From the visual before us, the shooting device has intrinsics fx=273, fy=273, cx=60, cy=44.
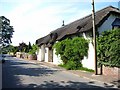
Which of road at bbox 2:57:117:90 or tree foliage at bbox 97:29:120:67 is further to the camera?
tree foliage at bbox 97:29:120:67

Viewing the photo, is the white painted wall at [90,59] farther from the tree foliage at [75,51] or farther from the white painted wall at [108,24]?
the white painted wall at [108,24]

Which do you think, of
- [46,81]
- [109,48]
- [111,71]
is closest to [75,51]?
[109,48]

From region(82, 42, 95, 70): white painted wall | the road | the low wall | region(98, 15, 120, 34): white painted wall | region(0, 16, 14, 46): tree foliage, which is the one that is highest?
region(0, 16, 14, 46): tree foliage

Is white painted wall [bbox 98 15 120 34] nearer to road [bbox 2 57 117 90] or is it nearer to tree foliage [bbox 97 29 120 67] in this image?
tree foliage [bbox 97 29 120 67]

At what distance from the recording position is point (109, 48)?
65.8ft

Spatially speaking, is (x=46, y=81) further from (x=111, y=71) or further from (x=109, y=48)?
(x=109, y=48)

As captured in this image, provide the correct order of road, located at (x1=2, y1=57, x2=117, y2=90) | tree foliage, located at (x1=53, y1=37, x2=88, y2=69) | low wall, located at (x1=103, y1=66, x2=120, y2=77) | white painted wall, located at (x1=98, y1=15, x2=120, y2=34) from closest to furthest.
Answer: road, located at (x1=2, y1=57, x2=117, y2=90)
low wall, located at (x1=103, y1=66, x2=120, y2=77)
white painted wall, located at (x1=98, y1=15, x2=120, y2=34)
tree foliage, located at (x1=53, y1=37, x2=88, y2=69)

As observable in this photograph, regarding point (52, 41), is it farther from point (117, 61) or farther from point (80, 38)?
point (117, 61)

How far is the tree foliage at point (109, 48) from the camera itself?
62.5 feet

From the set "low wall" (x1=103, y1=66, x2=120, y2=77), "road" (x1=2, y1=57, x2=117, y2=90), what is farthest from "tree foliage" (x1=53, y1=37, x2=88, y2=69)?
"low wall" (x1=103, y1=66, x2=120, y2=77)

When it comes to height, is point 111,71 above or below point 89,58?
below

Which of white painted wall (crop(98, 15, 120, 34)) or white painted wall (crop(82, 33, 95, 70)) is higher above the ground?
white painted wall (crop(98, 15, 120, 34))

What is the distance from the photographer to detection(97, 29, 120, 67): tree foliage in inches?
750

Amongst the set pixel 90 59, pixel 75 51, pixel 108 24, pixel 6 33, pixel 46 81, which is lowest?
pixel 46 81
